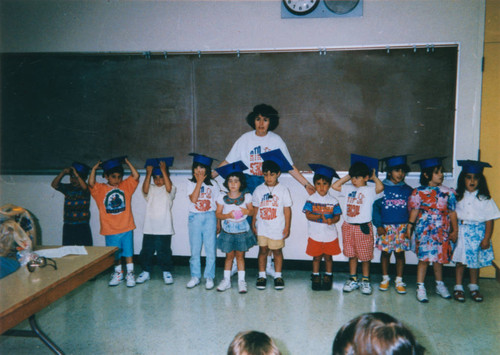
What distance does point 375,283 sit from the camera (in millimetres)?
3332

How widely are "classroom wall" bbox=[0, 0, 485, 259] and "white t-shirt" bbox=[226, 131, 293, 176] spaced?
417mm

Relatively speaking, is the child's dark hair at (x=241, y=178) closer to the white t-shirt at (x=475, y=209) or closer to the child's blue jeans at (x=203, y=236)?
the child's blue jeans at (x=203, y=236)

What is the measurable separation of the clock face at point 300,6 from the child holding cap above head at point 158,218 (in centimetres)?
187

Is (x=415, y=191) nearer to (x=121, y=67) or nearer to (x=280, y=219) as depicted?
(x=280, y=219)

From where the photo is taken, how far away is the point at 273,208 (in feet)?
10.3

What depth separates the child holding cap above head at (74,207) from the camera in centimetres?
337

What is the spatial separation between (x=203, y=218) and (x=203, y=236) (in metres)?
0.18

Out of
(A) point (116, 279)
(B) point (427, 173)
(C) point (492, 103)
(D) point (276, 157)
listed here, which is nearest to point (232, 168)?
(D) point (276, 157)

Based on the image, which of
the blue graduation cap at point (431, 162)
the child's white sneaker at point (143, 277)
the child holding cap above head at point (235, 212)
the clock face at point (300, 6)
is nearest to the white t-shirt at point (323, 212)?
the child holding cap above head at point (235, 212)

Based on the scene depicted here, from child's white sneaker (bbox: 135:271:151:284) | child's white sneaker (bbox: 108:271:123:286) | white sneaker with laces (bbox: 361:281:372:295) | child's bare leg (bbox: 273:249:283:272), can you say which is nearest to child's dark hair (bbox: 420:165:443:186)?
white sneaker with laces (bbox: 361:281:372:295)

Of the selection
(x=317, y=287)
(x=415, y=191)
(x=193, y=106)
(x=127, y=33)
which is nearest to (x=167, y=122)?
(x=193, y=106)

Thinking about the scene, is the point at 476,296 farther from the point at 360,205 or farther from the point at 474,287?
the point at 360,205

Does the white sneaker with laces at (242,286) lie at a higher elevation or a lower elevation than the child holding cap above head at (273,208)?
lower

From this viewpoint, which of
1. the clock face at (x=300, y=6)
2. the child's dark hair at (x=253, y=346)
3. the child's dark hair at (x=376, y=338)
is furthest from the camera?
the clock face at (x=300, y=6)
